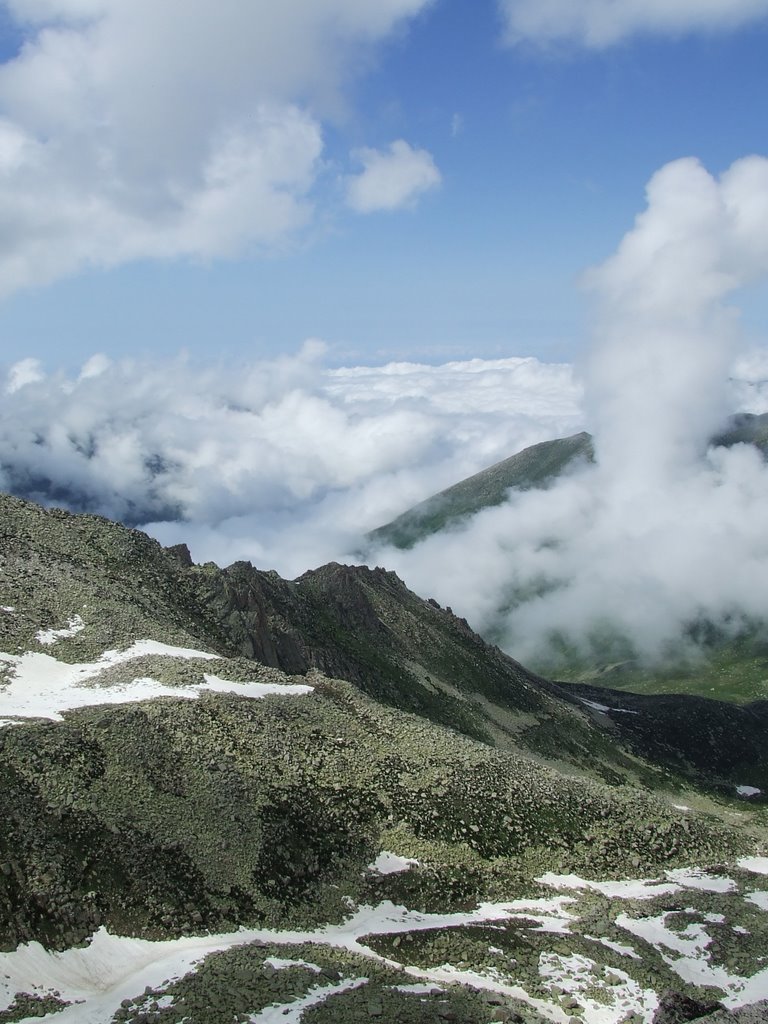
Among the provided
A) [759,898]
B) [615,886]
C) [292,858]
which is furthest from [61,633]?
[759,898]

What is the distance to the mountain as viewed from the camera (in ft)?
133

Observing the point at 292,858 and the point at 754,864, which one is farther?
the point at 754,864

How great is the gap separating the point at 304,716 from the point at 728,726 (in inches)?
5732

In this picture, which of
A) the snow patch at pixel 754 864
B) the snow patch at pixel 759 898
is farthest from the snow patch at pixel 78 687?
the snow patch at pixel 754 864

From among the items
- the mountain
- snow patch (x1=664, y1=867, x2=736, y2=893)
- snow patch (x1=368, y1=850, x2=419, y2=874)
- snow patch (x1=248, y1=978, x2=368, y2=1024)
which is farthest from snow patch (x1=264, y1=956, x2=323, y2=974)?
snow patch (x1=664, y1=867, x2=736, y2=893)

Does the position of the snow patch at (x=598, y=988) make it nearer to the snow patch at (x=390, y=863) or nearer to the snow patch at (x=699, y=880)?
the snow patch at (x=390, y=863)

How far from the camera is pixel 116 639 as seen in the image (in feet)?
258

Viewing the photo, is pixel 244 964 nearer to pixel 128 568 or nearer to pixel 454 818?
pixel 454 818

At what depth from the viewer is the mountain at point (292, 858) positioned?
4069 centimetres

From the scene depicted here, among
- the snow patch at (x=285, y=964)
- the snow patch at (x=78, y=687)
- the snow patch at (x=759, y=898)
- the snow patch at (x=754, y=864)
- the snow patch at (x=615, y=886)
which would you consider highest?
the snow patch at (x=78, y=687)

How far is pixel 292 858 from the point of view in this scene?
174 feet

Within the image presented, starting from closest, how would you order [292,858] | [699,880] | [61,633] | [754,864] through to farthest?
[292,858]
[699,880]
[754,864]
[61,633]

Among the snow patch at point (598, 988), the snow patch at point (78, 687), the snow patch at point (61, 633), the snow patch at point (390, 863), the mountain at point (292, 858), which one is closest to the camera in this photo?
the mountain at point (292, 858)

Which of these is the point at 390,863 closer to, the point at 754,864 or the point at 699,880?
the point at 699,880
